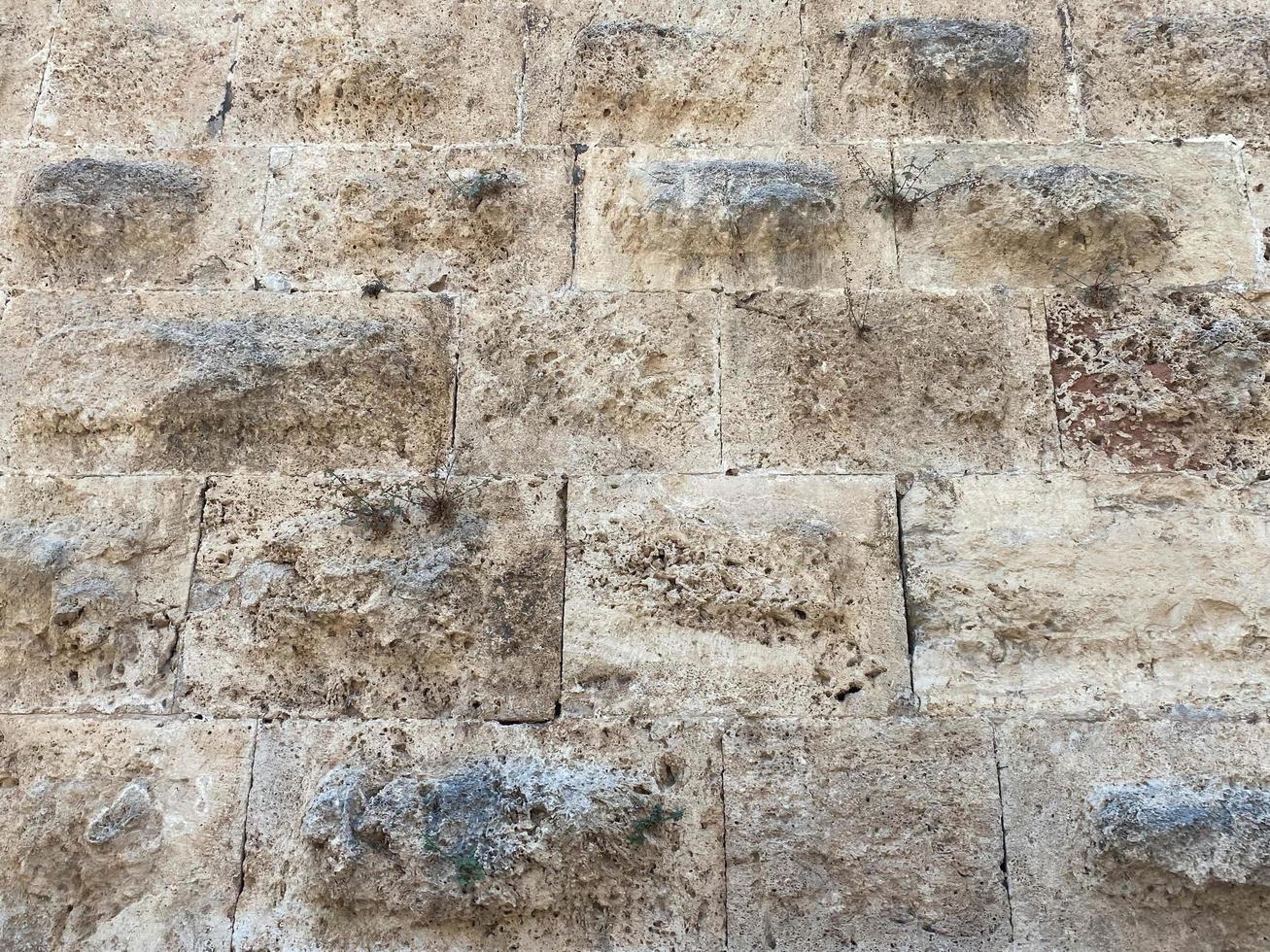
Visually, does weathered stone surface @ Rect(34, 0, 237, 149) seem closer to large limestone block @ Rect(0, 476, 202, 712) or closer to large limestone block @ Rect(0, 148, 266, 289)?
large limestone block @ Rect(0, 148, 266, 289)

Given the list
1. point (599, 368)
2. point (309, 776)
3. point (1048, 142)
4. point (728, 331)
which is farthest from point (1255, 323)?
point (309, 776)

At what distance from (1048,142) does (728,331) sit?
1206mm

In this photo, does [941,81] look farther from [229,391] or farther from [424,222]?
[229,391]

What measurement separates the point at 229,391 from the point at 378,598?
2.49 ft

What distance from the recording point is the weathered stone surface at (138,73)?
3.82 metres

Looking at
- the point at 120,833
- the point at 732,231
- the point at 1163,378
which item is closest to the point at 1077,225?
the point at 1163,378

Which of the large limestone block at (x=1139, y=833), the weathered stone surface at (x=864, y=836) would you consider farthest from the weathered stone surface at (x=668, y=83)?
the large limestone block at (x=1139, y=833)

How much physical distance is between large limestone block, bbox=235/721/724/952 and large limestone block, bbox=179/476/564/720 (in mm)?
214

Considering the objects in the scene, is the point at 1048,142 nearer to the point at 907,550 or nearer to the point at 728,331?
the point at 728,331

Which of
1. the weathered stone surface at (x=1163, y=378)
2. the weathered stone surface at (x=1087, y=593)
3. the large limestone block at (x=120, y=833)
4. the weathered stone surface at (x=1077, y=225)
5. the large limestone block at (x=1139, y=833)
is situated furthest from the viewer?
the weathered stone surface at (x=1077, y=225)

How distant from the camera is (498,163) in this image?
12.2 ft

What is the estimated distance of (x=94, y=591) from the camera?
3209 mm

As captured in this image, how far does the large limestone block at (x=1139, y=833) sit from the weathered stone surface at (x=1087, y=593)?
100 millimetres

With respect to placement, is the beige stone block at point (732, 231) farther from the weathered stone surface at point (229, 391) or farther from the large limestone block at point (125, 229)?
the large limestone block at point (125, 229)
